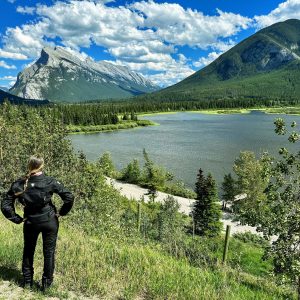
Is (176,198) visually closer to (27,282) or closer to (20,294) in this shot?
(27,282)

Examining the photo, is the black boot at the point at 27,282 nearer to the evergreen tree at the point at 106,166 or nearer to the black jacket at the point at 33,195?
the black jacket at the point at 33,195

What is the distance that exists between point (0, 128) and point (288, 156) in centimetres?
2042

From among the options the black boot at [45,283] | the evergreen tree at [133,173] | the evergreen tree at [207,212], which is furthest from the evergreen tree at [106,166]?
the black boot at [45,283]

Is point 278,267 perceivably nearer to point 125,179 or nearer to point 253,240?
point 253,240

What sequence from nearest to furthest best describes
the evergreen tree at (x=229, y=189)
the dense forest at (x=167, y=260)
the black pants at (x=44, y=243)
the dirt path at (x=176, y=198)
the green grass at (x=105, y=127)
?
the black pants at (x=44, y=243) < the dense forest at (x=167, y=260) < the dirt path at (x=176, y=198) < the evergreen tree at (x=229, y=189) < the green grass at (x=105, y=127)

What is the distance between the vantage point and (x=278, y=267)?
9047 mm

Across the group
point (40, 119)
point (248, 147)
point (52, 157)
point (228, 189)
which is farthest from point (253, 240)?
point (248, 147)

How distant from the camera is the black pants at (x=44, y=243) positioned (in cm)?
663

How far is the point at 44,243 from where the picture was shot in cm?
677

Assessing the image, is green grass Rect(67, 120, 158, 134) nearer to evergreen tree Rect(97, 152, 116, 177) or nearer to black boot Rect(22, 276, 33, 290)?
evergreen tree Rect(97, 152, 116, 177)

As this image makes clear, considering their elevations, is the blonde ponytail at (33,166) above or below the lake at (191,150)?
above

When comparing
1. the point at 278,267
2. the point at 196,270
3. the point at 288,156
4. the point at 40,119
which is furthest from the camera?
the point at 40,119

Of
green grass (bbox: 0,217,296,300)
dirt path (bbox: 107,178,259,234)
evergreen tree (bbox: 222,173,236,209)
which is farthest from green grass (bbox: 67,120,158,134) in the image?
green grass (bbox: 0,217,296,300)

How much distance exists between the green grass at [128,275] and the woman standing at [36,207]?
0.59 metres
